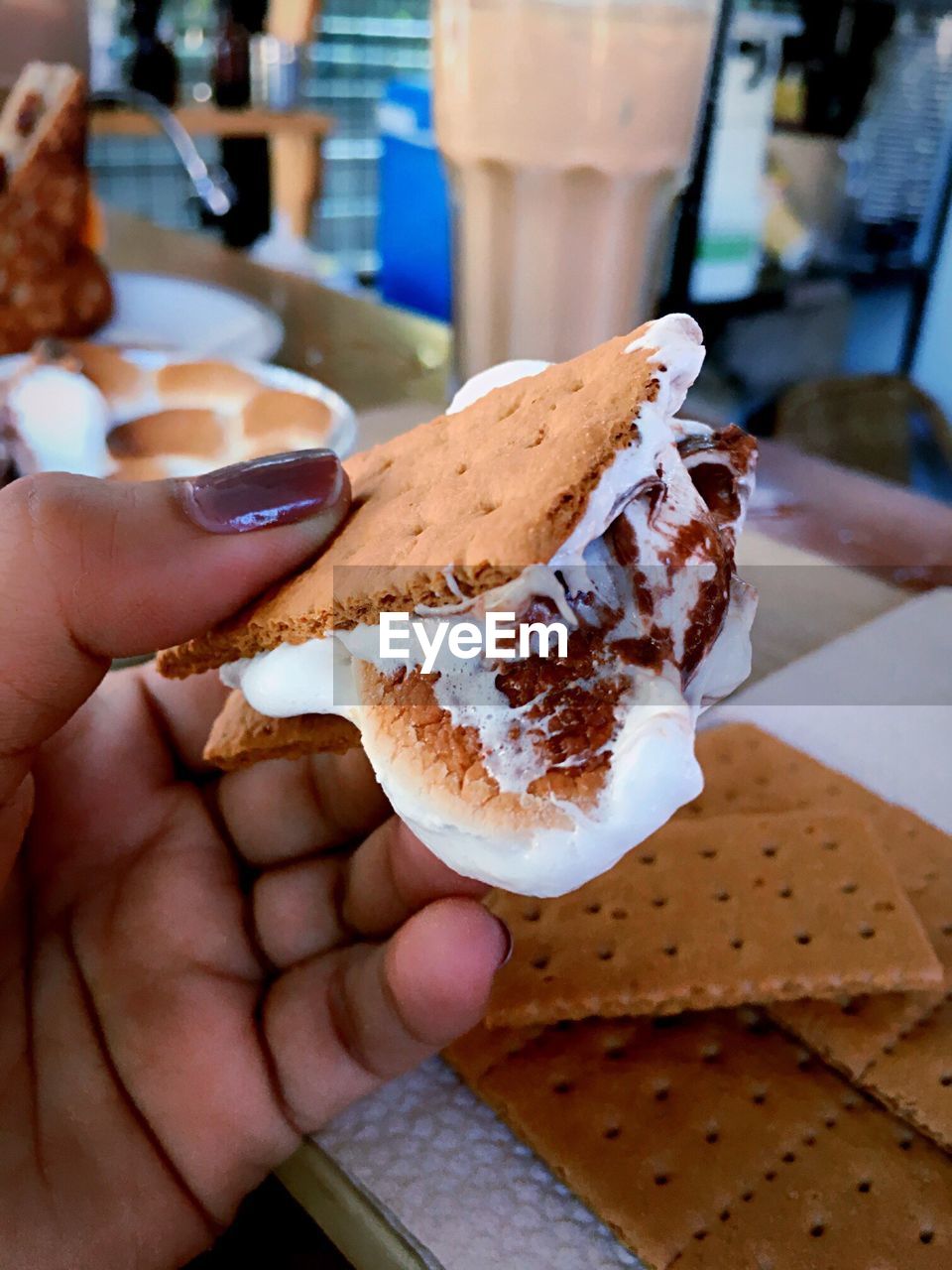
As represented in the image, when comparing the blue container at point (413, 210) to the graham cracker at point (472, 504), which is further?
the blue container at point (413, 210)

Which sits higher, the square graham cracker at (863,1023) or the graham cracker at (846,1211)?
the square graham cracker at (863,1023)

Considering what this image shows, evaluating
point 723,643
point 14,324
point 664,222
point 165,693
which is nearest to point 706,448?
point 723,643

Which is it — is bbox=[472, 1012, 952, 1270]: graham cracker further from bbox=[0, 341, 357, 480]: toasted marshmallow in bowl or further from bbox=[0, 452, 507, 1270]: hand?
bbox=[0, 341, 357, 480]: toasted marshmallow in bowl

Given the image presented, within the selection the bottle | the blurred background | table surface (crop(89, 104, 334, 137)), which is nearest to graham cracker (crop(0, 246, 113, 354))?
the blurred background

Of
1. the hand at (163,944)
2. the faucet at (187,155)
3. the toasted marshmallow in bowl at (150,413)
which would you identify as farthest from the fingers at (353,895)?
the faucet at (187,155)

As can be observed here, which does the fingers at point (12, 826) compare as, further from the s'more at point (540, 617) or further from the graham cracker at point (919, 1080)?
the graham cracker at point (919, 1080)

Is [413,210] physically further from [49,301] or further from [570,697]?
[570,697]
